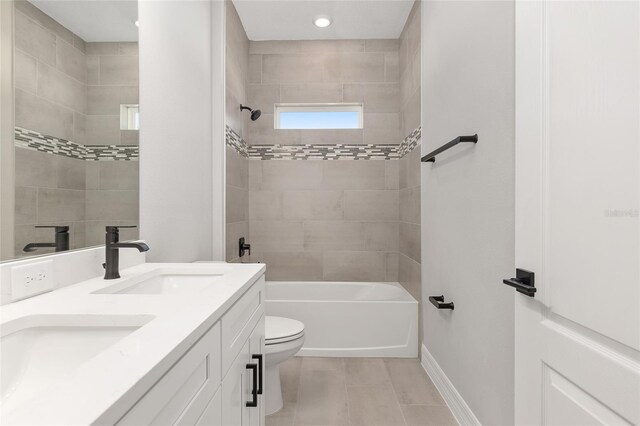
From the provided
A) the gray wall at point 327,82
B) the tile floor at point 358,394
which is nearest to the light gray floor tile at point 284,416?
the tile floor at point 358,394

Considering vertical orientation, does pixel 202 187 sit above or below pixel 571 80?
below

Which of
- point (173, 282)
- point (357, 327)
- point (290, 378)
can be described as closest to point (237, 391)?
point (173, 282)

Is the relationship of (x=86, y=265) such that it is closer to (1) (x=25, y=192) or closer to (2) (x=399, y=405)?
(1) (x=25, y=192)

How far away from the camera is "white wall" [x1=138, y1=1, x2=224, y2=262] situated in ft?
5.38

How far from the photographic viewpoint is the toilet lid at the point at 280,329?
191 centimetres

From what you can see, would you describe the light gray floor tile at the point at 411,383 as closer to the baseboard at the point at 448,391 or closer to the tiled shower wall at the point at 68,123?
the baseboard at the point at 448,391

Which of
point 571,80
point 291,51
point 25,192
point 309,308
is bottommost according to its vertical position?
point 309,308

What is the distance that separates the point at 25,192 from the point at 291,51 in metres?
2.87

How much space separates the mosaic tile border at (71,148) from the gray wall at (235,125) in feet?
3.73

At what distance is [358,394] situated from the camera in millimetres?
2121

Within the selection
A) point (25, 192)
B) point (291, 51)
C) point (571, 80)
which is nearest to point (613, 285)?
point (571, 80)

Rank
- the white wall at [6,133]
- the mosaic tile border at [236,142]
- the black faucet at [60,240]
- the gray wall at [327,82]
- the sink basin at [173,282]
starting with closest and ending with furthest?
1. the white wall at [6,133]
2. the black faucet at [60,240]
3. the sink basin at [173,282]
4. the mosaic tile border at [236,142]
5. the gray wall at [327,82]

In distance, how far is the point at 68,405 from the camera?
1.39ft

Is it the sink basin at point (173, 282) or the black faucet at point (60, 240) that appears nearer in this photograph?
the black faucet at point (60, 240)
